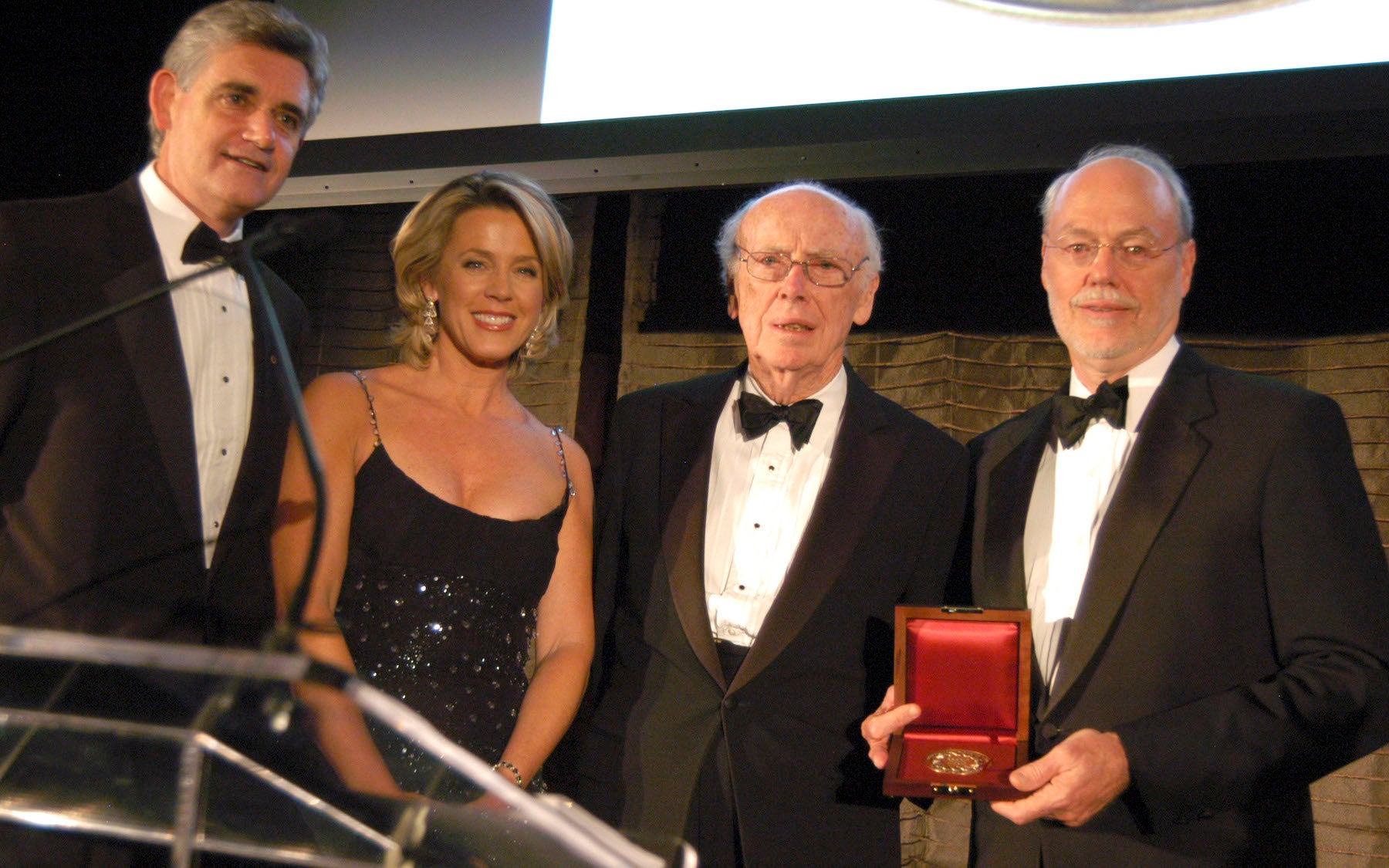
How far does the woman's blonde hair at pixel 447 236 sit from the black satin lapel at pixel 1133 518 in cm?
117

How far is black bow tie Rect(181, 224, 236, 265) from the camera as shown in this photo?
2.25 m

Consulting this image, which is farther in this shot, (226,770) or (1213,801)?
(1213,801)

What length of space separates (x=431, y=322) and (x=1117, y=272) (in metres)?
1.33

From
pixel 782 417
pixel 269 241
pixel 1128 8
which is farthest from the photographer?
pixel 1128 8

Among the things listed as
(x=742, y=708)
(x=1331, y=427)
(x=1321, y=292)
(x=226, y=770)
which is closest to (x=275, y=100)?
(x=742, y=708)

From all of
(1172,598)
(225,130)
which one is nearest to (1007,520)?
(1172,598)

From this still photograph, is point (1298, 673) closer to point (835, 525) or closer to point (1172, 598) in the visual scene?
point (1172, 598)

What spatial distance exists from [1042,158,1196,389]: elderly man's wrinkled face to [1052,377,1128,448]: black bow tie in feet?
0.27

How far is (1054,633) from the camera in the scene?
2074mm

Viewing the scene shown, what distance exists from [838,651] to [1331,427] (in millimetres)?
909

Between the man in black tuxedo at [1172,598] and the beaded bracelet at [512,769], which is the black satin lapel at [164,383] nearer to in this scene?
the beaded bracelet at [512,769]

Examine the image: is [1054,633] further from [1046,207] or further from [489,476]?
[489,476]

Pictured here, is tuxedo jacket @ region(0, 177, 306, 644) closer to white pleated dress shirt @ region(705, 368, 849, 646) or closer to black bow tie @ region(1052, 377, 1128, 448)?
white pleated dress shirt @ region(705, 368, 849, 646)

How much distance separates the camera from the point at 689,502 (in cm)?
238
